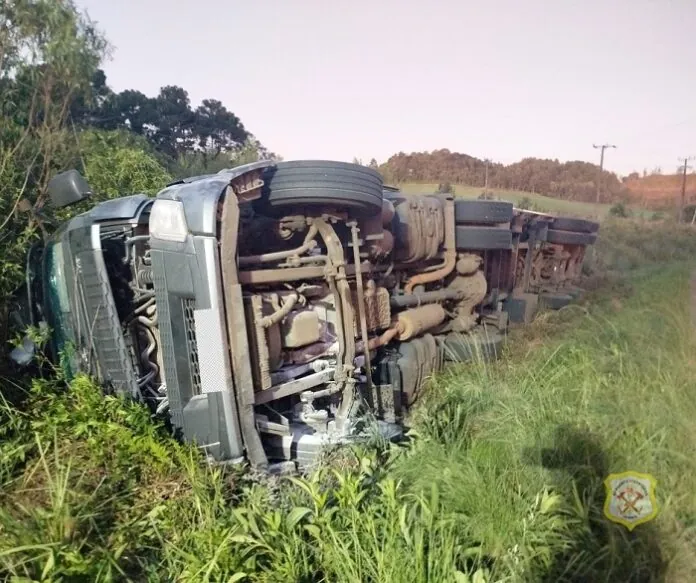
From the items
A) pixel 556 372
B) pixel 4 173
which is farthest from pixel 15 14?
pixel 556 372

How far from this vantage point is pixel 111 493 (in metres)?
2.42

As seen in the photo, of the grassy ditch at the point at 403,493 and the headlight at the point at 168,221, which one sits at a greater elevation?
the headlight at the point at 168,221

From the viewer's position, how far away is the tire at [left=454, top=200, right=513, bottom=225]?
4.95 meters

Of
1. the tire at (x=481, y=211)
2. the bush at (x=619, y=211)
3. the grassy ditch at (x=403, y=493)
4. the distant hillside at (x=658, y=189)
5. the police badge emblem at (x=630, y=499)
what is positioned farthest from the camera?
the bush at (x=619, y=211)

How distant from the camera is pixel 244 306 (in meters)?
2.78

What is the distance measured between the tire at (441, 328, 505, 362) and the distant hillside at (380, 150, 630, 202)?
5.49ft

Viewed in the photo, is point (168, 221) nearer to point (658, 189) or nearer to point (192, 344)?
point (192, 344)

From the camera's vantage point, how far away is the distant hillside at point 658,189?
11.6ft

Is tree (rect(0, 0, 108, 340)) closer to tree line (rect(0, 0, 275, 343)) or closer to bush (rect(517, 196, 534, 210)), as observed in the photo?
tree line (rect(0, 0, 275, 343))

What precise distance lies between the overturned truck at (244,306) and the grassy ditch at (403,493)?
26 cm

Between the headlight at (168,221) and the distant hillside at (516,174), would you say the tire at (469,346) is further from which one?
the headlight at (168,221)

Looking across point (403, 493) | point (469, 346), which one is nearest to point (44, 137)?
point (469, 346)

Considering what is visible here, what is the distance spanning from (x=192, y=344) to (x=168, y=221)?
63 centimetres

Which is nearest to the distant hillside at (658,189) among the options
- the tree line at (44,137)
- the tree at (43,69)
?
the tree line at (44,137)
